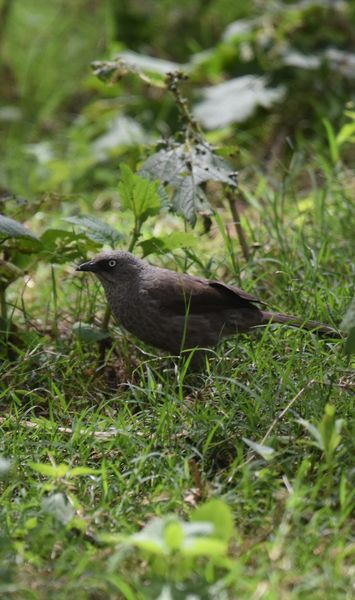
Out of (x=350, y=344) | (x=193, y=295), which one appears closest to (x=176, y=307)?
(x=193, y=295)

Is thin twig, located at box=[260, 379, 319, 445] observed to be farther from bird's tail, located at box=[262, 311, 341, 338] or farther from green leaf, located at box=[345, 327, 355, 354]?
bird's tail, located at box=[262, 311, 341, 338]

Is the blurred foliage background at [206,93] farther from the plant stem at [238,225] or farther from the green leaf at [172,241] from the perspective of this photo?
the green leaf at [172,241]

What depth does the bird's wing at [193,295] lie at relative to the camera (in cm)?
464

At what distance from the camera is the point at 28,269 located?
4.90 m

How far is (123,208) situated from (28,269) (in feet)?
2.12

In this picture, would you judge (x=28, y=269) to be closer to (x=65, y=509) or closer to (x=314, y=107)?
(x=65, y=509)

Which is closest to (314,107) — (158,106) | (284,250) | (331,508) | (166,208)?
(158,106)

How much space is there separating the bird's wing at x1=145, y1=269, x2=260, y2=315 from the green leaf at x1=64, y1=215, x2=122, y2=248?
0.31 meters

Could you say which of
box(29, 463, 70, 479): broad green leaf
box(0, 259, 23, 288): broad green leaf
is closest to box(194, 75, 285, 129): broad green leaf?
box(0, 259, 23, 288): broad green leaf

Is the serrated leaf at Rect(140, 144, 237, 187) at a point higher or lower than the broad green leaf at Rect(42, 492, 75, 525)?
higher

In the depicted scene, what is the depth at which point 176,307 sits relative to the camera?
471 cm

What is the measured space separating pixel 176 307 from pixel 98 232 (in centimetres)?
57

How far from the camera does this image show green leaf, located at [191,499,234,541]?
2713 mm

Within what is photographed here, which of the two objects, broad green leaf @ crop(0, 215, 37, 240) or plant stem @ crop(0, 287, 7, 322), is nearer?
broad green leaf @ crop(0, 215, 37, 240)
